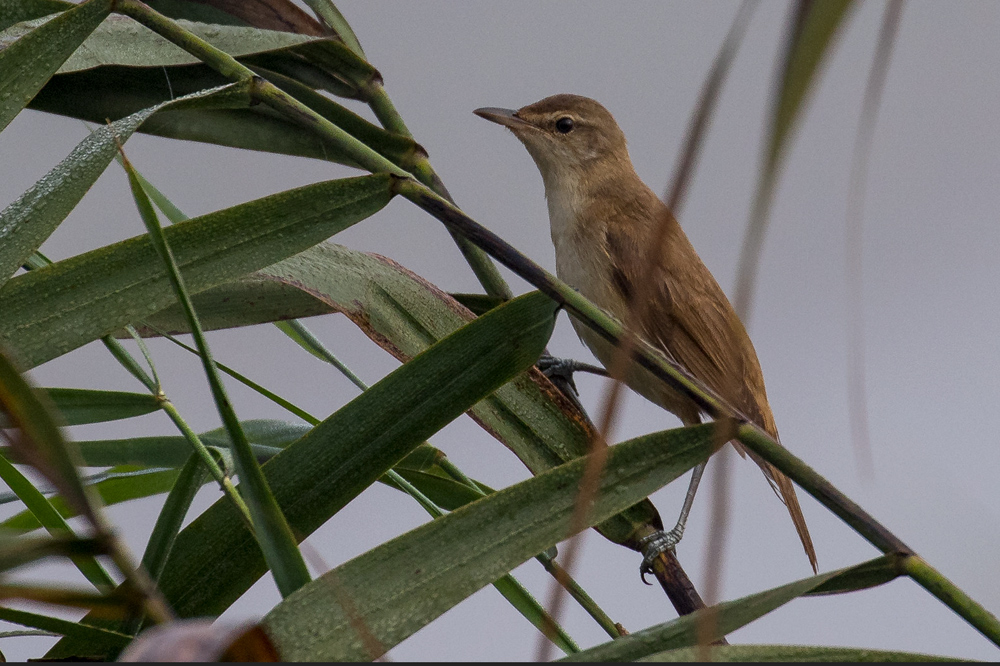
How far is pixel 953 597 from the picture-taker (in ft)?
1.21

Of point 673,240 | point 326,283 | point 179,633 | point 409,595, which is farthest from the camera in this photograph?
point 673,240

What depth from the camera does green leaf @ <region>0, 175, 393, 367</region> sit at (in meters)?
0.43

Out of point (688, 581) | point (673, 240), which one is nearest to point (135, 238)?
point (688, 581)

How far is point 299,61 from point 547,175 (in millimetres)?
610

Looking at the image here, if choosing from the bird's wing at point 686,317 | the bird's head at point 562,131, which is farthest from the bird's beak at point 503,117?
the bird's wing at point 686,317

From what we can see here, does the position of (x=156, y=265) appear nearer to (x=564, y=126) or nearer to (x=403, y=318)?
(x=403, y=318)

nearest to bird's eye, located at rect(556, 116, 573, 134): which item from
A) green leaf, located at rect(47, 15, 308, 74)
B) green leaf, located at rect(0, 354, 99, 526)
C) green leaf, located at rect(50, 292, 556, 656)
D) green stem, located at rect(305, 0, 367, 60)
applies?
green stem, located at rect(305, 0, 367, 60)

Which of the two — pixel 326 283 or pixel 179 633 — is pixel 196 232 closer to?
pixel 326 283

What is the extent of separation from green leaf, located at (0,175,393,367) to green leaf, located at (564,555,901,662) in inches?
9.3

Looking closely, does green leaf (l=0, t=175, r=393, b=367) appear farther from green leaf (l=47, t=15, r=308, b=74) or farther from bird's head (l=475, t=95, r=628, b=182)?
bird's head (l=475, t=95, r=628, b=182)

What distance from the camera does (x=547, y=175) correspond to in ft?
4.29

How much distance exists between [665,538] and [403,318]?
0.24 metres

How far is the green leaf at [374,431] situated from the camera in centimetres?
43

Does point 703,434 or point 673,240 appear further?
point 673,240
